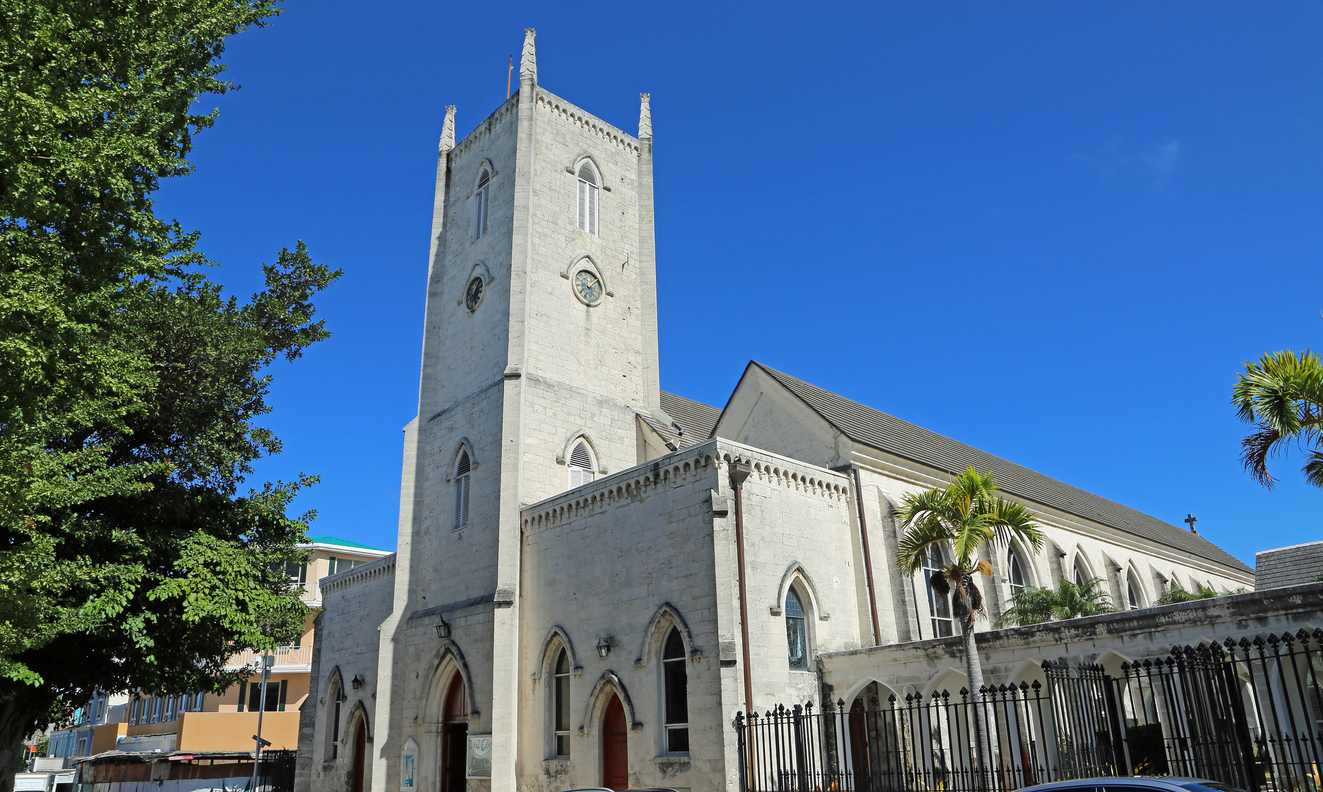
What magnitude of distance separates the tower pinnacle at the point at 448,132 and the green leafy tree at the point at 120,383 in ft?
42.5

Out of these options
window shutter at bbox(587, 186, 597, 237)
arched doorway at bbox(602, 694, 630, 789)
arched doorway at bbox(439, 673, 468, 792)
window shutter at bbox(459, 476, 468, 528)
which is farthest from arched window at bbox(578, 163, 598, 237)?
arched doorway at bbox(602, 694, 630, 789)

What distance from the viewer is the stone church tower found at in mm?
23172

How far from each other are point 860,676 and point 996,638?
119 inches

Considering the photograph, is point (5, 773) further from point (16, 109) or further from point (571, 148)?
point (571, 148)

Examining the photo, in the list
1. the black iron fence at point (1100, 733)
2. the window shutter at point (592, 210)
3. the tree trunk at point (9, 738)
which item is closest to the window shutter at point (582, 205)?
the window shutter at point (592, 210)

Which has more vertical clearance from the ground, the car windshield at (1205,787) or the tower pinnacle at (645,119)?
the tower pinnacle at (645,119)

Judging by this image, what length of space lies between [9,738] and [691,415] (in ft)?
66.4

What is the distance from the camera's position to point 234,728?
4075 centimetres

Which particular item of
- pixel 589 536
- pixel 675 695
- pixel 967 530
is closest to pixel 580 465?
pixel 589 536

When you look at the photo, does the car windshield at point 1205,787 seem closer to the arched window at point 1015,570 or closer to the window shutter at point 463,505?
the arched window at point 1015,570

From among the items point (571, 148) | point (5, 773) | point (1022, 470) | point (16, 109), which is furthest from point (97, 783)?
point (1022, 470)

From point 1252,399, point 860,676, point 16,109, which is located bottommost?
point 860,676

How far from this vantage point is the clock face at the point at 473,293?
27.1 m

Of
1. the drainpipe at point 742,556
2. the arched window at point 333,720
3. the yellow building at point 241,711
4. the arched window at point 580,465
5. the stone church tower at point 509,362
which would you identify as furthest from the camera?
the yellow building at point 241,711
